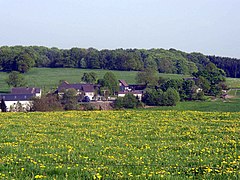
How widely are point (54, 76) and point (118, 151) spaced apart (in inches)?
4692

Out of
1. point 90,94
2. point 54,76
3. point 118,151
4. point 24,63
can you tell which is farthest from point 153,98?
point 24,63

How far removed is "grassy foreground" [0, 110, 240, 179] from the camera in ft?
28.6

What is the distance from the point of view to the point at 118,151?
12.1 meters

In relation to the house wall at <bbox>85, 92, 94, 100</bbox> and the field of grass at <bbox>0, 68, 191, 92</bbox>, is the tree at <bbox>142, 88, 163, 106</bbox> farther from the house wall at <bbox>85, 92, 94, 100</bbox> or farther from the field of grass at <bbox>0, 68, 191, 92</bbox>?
the field of grass at <bbox>0, 68, 191, 92</bbox>

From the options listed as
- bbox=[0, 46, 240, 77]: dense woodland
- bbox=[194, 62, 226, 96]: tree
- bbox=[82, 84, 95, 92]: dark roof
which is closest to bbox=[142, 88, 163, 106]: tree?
bbox=[82, 84, 95, 92]: dark roof

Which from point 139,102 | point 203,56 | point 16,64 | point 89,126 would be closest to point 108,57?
point 16,64

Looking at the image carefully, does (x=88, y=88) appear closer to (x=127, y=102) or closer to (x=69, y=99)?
(x=127, y=102)

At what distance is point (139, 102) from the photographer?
225 ft

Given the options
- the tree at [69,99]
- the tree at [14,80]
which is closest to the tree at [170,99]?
the tree at [69,99]

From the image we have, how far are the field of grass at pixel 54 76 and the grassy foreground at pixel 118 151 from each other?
87.8 m

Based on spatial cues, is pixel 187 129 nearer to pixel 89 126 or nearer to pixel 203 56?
pixel 89 126

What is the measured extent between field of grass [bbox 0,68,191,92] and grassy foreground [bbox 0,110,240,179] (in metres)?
87.8

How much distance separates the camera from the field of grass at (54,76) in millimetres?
112475

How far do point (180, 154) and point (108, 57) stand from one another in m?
136
